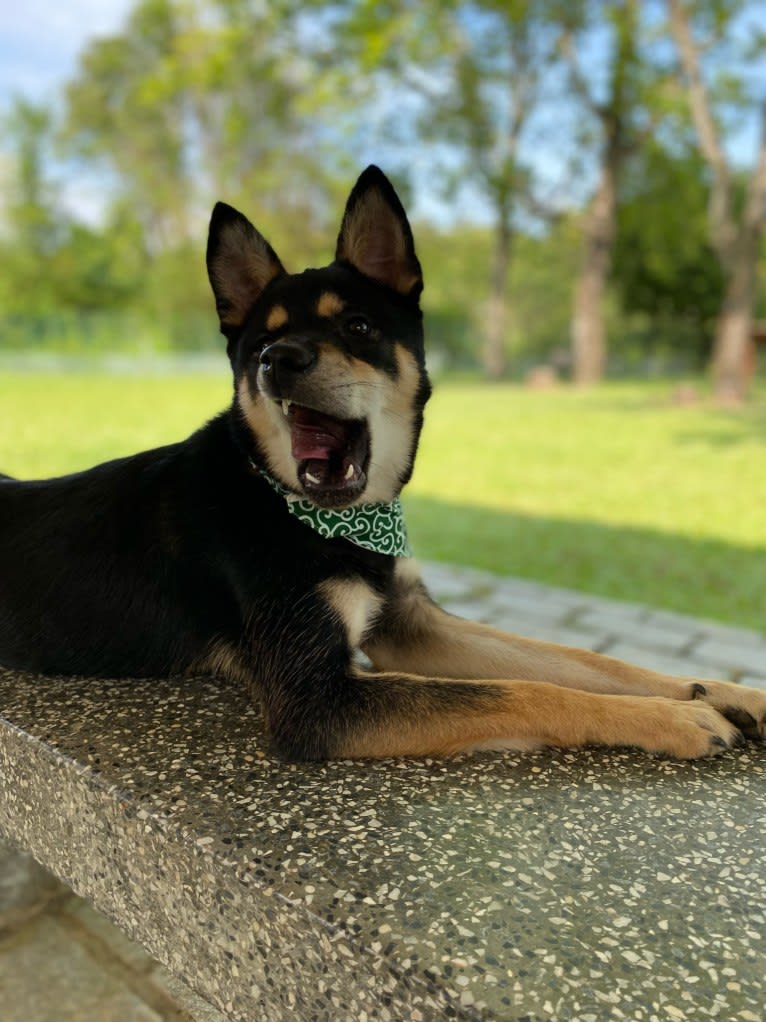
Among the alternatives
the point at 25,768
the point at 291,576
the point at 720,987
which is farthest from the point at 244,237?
the point at 720,987

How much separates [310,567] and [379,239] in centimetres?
88

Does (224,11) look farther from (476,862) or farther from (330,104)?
(476,862)

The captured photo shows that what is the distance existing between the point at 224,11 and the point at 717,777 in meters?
21.3

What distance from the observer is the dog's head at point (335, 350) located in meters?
1.88

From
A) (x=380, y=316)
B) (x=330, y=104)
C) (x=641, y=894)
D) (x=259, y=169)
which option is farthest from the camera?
(x=259, y=169)

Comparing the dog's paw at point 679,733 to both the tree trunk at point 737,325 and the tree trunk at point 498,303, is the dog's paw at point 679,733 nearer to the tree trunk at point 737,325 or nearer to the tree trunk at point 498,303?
the tree trunk at point 737,325

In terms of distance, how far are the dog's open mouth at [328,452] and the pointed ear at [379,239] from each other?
446mm

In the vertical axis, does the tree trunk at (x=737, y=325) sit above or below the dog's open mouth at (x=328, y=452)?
above

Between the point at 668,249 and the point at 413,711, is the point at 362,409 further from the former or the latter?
the point at 668,249

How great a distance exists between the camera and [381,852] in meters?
1.48

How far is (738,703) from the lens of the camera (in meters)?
1.94

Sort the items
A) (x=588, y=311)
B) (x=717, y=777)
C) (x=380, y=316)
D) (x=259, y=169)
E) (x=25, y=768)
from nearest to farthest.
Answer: (x=717, y=777) → (x=25, y=768) → (x=380, y=316) → (x=588, y=311) → (x=259, y=169)

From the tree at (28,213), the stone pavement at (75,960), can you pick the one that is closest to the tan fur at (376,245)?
the stone pavement at (75,960)

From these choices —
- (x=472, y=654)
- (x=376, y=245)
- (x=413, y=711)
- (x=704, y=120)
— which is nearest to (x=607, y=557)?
(x=472, y=654)
